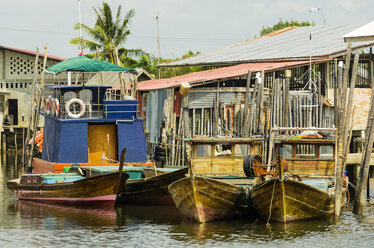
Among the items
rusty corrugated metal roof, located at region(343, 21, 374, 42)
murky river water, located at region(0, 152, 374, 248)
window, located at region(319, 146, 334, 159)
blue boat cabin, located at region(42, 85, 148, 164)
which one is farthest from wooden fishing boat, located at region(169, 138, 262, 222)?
blue boat cabin, located at region(42, 85, 148, 164)

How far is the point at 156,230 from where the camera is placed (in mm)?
20156

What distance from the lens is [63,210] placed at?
2383cm

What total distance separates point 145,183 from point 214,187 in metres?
4.33

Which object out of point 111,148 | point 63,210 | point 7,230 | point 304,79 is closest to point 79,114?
point 111,148

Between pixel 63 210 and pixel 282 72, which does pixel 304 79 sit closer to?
pixel 282 72

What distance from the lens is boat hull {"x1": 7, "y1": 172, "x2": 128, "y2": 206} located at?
76.7 ft

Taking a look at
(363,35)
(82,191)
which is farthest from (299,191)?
(82,191)

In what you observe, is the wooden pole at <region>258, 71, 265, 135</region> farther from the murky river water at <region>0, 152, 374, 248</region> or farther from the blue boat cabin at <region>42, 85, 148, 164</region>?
the murky river water at <region>0, 152, 374, 248</region>

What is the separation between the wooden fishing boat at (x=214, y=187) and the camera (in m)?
20.3

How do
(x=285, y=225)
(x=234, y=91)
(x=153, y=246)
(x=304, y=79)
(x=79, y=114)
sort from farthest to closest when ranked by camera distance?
1. (x=304, y=79)
2. (x=234, y=91)
3. (x=79, y=114)
4. (x=285, y=225)
5. (x=153, y=246)

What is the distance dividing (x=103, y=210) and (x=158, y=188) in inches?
75.3

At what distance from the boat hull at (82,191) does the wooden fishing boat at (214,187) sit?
9.08ft

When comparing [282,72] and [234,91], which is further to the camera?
[282,72]

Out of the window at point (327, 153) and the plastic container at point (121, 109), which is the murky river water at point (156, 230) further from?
the plastic container at point (121, 109)
